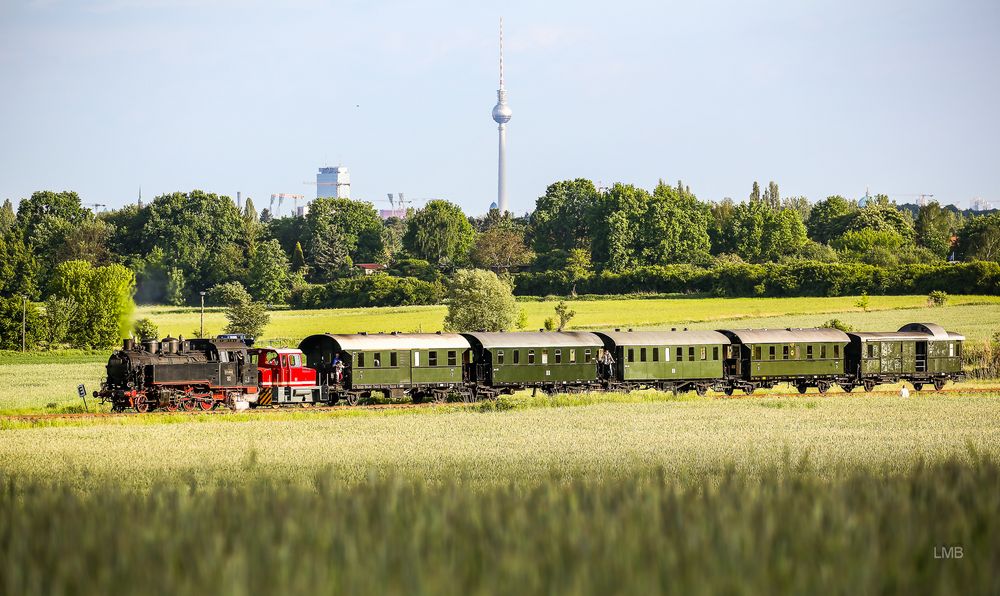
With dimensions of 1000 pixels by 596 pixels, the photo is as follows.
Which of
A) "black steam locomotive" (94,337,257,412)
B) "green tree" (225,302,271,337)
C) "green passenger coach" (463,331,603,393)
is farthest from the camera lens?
"green tree" (225,302,271,337)

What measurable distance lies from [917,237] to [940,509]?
7553 inches

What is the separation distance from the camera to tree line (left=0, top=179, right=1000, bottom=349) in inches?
5246

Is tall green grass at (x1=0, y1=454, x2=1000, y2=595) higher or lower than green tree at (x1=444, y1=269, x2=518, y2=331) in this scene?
lower

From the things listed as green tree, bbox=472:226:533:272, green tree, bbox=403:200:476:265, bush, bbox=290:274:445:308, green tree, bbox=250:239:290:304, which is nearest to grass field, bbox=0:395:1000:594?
bush, bbox=290:274:445:308

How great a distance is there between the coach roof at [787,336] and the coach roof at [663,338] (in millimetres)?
1070

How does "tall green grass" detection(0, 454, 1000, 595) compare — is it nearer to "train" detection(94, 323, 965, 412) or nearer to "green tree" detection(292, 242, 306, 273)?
"train" detection(94, 323, 965, 412)

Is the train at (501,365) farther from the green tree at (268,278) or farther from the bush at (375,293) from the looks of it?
the green tree at (268,278)

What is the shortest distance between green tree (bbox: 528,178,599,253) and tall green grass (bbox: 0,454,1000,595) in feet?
531

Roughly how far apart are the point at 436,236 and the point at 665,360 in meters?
112

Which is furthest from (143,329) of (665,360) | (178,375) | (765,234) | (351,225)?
(765,234)

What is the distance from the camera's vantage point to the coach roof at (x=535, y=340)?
57.4 meters

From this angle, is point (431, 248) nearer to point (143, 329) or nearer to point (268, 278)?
point (268, 278)

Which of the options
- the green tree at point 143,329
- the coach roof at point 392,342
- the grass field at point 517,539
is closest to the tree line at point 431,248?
the green tree at point 143,329

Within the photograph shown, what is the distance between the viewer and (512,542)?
11.0m
